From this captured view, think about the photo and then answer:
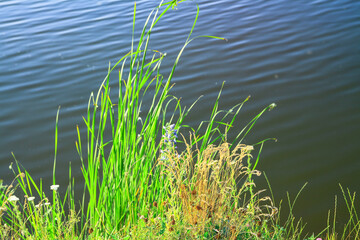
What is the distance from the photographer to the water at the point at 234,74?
312 centimetres

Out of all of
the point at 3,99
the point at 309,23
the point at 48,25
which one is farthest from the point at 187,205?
the point at 48,25

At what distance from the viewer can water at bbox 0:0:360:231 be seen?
10.3ft

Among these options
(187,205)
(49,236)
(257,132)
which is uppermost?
(187,205)

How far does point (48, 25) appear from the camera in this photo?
20.3 ft

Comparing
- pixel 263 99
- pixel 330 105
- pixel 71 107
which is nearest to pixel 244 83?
pixel 263 99

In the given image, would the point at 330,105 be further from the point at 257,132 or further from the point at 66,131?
the point at 66,131

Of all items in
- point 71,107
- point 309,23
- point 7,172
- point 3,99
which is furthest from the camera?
point 309,23

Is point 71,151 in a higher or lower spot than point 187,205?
lower

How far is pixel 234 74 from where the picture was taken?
4.40 meters

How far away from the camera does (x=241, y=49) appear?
494 centimetres

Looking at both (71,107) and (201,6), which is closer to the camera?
(71,107)

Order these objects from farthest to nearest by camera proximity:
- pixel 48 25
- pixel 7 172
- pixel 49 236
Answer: pixel 48 25 < pixel 7 172 < pixel 49 236

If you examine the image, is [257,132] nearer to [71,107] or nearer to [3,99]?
[71,107]

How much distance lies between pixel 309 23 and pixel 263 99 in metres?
2.13
